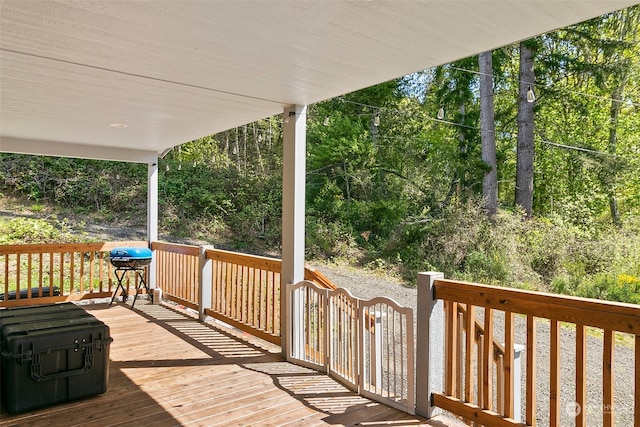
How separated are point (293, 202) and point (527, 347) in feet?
7.45

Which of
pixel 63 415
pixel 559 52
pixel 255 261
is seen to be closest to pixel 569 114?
pixel 559 52

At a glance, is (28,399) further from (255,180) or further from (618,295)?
(255,180)

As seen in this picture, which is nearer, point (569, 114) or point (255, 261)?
point (255, 261)

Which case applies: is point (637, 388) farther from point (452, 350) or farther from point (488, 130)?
point (488, 130)

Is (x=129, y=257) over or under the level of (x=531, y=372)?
over

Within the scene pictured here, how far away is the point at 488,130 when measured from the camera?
10250 mm

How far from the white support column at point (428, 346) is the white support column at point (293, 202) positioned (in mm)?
1419

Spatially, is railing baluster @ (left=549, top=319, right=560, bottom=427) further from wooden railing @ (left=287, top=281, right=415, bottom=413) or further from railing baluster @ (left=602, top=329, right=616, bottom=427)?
wooden railing @ (left=287, top=281, right=415, bottom=413)

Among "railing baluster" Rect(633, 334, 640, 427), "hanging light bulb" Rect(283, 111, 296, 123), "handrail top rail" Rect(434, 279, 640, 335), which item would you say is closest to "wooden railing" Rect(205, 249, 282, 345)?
"hanging light bulb" Rect(283, 111, 296, 123)

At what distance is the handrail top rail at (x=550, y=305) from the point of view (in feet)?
6.41

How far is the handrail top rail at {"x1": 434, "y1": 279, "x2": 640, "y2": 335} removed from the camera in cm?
196

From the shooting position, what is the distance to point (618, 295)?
7.43m

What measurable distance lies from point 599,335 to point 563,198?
16.3ft

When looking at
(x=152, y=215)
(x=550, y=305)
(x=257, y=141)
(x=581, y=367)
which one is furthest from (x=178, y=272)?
(x=257, y=141)
